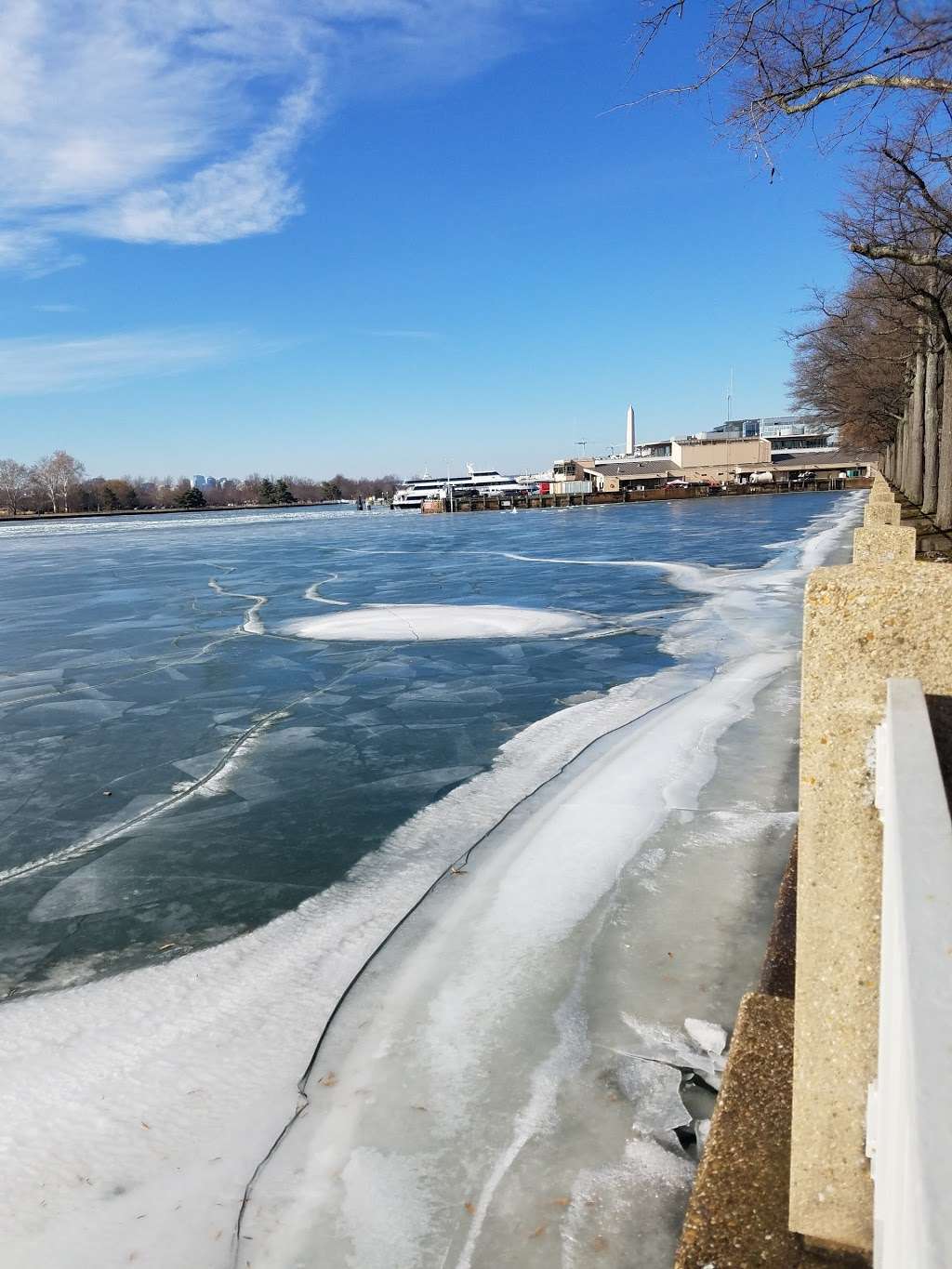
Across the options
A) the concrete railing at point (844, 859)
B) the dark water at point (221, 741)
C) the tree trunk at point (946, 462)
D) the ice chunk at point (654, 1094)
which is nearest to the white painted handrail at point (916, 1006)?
the concrete railing at point (844, 859)

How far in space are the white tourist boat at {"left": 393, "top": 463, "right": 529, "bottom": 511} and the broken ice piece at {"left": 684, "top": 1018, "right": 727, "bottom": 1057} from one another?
12368 centimetres

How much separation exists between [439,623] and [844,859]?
13148 millimetres

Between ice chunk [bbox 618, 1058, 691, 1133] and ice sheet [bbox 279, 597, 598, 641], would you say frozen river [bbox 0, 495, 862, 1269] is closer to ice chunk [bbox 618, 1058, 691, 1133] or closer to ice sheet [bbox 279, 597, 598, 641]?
ice chunk [bbox 618, 1058, 691, 1133]

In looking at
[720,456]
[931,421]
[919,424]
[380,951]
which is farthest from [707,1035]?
[720,456]

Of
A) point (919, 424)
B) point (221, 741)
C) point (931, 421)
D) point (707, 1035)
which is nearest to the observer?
point (707, 1035)

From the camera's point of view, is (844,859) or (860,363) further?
Result: (860,363)

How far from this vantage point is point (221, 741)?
27.0 feet

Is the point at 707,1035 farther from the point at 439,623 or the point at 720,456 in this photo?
the point at 720,456

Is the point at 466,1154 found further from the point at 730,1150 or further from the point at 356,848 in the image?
the point at 356,848

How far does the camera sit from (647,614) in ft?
51.0

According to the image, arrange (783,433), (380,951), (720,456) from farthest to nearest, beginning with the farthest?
(783,433)
(720,456)
(380,951)

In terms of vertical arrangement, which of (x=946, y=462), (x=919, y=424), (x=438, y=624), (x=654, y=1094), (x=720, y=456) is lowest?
(x=654, y=1094)

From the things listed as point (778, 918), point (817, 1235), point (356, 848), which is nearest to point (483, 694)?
point (356, 848)

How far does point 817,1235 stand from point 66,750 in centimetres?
761
